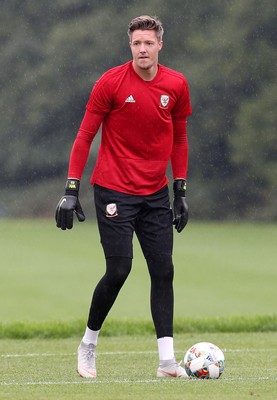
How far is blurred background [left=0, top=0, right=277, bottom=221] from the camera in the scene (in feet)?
105

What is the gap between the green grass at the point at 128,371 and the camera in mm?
6359

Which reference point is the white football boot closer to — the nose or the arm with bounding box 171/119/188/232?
the arm with bounding box 171/119/188/232

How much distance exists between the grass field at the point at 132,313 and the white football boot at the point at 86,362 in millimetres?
93

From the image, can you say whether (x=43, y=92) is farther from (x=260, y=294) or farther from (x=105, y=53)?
(x=260, y=294)

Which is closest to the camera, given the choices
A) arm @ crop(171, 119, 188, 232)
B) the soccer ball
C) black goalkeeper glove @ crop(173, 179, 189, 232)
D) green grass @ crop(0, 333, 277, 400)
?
green grass @ crop(0, 333, 277, 400)

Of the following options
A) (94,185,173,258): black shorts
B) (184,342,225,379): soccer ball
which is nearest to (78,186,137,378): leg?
(94,185,173,258): black shorts

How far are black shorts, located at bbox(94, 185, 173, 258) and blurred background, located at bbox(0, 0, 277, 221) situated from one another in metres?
23.2

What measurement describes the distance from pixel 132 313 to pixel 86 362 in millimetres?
6965

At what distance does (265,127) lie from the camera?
34312 mm

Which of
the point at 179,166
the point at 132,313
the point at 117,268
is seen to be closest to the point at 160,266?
the point at 117,268

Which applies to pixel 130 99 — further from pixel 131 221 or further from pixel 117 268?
pixel 117 268

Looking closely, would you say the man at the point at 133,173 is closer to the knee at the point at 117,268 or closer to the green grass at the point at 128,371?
the knee at the point at 117,268

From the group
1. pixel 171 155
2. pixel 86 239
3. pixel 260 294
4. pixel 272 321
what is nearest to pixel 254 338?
pixel 272 321

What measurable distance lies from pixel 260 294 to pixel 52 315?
9.94ft
